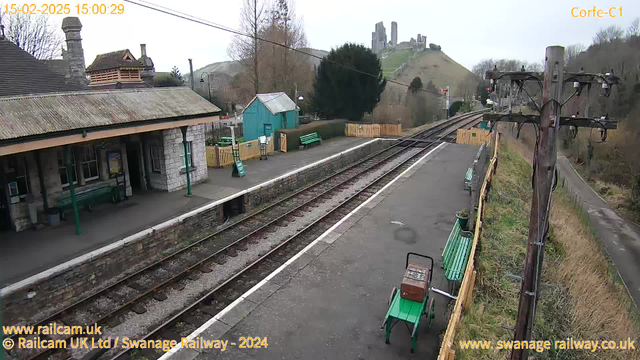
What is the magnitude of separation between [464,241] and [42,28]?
3804cm

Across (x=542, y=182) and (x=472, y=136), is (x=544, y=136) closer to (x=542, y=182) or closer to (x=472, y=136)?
(x=542, y=182)

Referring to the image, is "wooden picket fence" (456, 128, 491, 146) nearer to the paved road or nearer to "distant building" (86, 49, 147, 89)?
the paved road

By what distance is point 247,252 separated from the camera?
11141mm

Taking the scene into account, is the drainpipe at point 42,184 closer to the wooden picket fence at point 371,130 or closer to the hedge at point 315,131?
the hedge at point 315,131

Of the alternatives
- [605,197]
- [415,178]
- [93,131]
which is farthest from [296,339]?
[605,197]

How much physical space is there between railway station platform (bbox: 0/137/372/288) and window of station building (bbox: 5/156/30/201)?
1.08 m

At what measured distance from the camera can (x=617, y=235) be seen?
68.5 ft

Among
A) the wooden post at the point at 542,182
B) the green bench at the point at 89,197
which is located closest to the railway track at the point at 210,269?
the green bench at the point at 89,197

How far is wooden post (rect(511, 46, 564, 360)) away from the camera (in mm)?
4383

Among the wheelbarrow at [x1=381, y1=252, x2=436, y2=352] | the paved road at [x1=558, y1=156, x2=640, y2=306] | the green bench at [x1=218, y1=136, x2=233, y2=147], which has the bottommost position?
the paved road at [x1=558, y1=156, x2=640, y2=306]

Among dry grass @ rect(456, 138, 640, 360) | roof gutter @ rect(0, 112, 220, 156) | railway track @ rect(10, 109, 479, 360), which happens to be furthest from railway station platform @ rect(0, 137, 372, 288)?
dry grass @ rect(456, 138, 640, 360)

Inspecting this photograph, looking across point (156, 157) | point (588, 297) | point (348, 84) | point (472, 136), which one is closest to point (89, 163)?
point (156, 157)

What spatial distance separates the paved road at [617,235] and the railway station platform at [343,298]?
9674 mm

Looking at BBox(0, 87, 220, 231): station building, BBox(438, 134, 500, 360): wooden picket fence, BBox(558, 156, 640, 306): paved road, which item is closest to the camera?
BBox(438, 134, 500, 360): wooden picket fence
